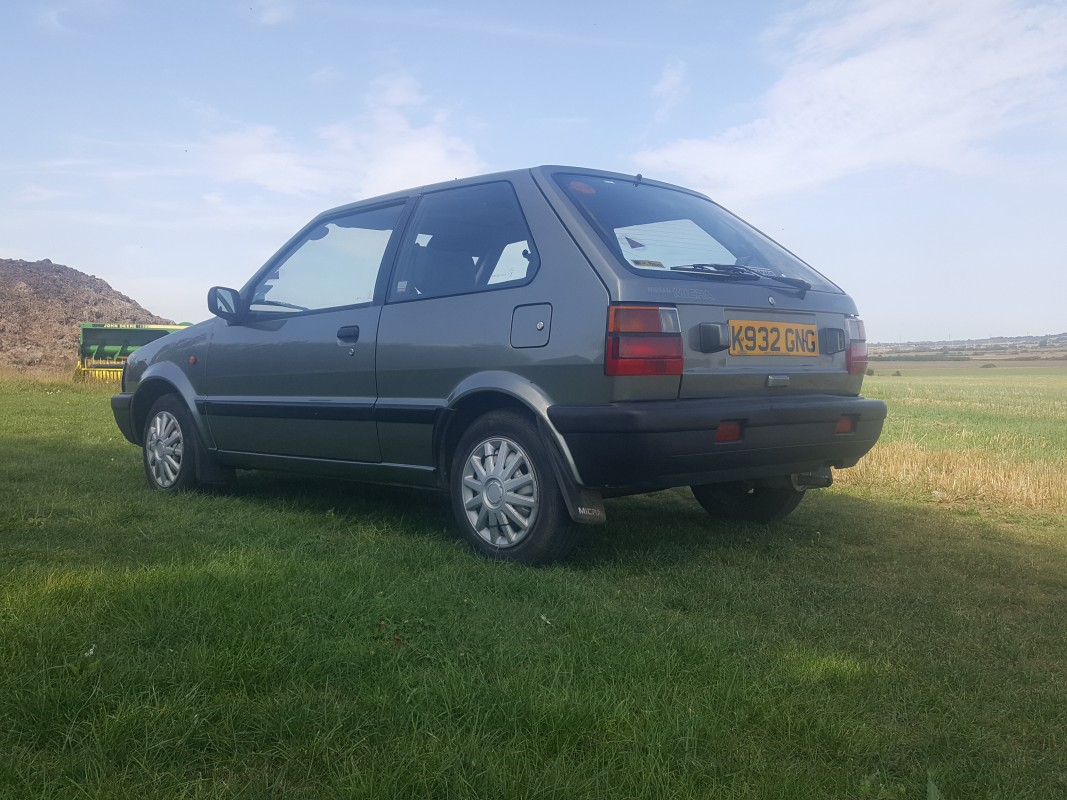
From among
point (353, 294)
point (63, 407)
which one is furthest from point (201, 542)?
point (63, 407)

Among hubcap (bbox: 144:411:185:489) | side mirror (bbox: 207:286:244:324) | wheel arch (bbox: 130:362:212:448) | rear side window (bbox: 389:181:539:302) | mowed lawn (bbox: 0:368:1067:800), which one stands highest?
rear side window (bbox: 389:181:539:302)

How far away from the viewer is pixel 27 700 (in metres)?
2.32

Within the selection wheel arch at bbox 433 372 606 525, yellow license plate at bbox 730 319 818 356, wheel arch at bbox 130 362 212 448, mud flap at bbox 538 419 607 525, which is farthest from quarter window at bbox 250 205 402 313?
yellow license plate at bbox 730 319 818 356

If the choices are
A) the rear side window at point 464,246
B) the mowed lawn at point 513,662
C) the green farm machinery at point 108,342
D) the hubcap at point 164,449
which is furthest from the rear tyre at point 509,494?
the green farm machinery at point 108,342

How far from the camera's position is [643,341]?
3822mm

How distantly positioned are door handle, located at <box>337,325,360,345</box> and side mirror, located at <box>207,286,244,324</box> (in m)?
1.01

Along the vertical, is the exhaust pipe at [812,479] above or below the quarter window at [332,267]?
below

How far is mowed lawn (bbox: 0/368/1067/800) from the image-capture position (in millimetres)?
2102

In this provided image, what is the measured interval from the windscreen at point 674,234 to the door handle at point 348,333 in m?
1.30

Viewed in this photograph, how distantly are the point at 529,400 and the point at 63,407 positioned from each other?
37.7 ft

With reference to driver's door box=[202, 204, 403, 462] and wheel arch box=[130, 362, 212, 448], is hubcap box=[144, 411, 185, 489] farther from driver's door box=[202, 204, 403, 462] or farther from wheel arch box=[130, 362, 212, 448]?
driver's door box=[202, 204, 403, 462]

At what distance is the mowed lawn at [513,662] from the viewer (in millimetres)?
2102

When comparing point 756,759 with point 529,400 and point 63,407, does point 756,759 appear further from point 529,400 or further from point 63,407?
point 63,407

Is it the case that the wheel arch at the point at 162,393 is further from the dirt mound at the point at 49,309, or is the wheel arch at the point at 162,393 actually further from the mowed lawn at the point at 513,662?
the dirt mound at the point at 49,309
